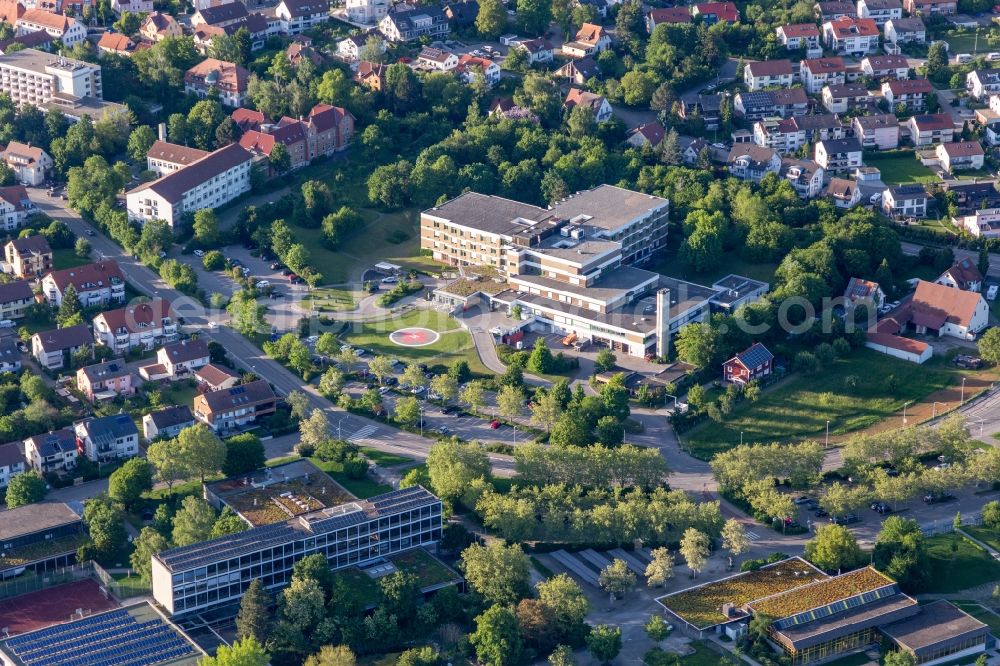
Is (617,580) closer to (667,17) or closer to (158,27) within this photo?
(667,17)

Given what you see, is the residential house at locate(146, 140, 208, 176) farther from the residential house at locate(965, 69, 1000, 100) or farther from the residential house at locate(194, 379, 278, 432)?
the residential house at locate(965, 69, 1000, 100)

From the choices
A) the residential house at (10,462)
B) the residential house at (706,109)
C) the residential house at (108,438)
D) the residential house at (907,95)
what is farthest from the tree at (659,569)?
the residential house at (907,95)

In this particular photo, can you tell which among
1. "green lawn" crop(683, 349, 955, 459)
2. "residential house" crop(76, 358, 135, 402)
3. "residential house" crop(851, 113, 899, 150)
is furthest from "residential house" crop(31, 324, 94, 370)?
"residential house" crop(851, 113, 899, 150)

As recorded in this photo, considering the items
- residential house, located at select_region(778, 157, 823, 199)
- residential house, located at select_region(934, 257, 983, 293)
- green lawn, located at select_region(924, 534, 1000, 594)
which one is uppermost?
residential house, located at select_region(778, 157, 823, 199)

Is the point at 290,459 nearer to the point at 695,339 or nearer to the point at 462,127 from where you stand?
the point at 695,339

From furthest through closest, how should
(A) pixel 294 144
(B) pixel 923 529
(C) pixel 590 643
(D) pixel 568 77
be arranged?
(D) pixel 568 77 < (A) pixel 294 144 < (B) pixel 923 529 < (C) pixel 590 643

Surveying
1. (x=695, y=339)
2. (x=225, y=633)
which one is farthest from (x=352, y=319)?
(x=225, y=633)
